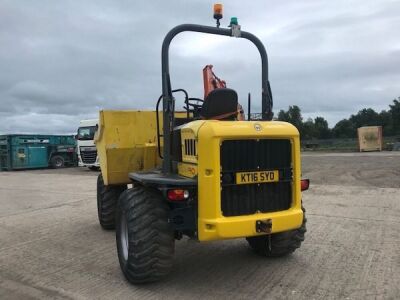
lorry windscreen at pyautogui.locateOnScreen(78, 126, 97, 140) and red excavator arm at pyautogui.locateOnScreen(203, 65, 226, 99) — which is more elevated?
red excavator arm at pyautogui.locateOnScreen(203, 65, 226, 99)

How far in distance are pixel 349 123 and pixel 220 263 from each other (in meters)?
76.9

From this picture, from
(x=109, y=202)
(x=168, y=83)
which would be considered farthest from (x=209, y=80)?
(x=109, y=202)

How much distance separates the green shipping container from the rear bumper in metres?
25.7

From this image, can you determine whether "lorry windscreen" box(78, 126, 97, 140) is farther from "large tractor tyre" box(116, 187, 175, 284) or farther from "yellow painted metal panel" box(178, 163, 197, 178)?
"large tractor tyre" box(116, 187, 175, 284)

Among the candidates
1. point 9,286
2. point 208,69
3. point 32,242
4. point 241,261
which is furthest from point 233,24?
point 32,242

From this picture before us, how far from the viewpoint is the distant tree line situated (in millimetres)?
62594

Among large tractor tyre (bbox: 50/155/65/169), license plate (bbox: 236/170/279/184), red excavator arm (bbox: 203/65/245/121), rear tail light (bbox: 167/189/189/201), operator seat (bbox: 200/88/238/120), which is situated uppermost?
red excavator arm (bbox: 203/65/245/121)

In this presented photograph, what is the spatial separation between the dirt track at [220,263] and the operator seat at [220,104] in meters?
1.81

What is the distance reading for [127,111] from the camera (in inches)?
270

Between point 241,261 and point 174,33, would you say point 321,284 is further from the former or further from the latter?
point 174,33

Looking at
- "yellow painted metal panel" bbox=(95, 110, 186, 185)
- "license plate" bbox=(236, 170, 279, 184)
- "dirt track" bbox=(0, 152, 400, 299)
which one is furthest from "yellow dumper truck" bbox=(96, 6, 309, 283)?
"yellow painted metal panel" bbox=(95, 110, 186, 185)

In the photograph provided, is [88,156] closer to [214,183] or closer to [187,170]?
[187,170]

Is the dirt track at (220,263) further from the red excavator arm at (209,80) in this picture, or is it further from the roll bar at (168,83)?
the red excavator arm at (209,80)

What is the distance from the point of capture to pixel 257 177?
4887mm
